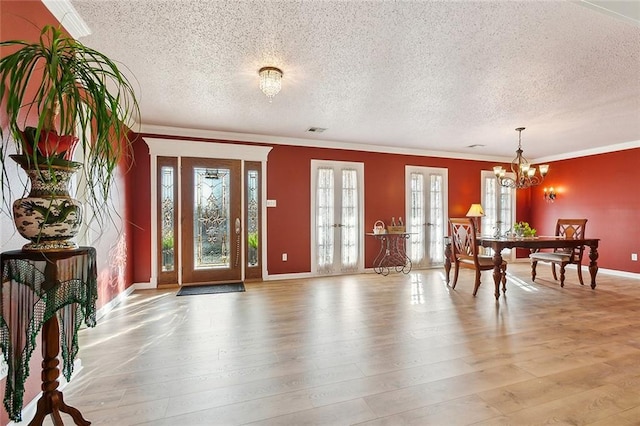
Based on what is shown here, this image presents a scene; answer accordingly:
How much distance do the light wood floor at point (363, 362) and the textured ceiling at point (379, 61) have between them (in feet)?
7.49

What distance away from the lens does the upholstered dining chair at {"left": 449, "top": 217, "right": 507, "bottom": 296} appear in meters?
4.05

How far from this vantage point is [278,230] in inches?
205

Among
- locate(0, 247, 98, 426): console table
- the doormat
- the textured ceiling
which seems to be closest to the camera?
locate(0, 247, 98, 426): console table

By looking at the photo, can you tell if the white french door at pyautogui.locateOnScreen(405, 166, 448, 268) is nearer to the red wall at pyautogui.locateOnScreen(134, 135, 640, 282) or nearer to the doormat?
the red wall at pyautogui.locateOnScreen(134, 135, 640, 282)

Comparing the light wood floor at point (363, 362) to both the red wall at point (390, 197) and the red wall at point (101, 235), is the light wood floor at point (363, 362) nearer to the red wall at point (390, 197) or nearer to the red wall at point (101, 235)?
the red wall at point (101, 235)

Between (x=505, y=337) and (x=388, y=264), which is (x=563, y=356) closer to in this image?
(x=505, y=337)

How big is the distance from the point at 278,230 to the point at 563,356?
3955 mm

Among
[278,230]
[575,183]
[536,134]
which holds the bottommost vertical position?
[278,230]

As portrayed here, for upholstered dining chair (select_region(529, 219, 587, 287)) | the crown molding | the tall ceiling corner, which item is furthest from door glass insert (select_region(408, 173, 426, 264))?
the tall ceiling corner

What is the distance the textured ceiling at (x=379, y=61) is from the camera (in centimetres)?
199

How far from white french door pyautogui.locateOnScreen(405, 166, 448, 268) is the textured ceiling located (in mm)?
1785

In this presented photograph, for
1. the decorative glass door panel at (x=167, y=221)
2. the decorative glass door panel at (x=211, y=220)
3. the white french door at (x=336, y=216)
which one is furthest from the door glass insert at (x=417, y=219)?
the decorative glass door panel at (x=167, y=221)

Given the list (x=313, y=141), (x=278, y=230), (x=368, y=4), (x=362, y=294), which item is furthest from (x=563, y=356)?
(x=313, y=141)

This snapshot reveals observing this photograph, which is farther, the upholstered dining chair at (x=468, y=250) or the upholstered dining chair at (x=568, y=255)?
the upholstered dining chair at (x=568, y=255)
